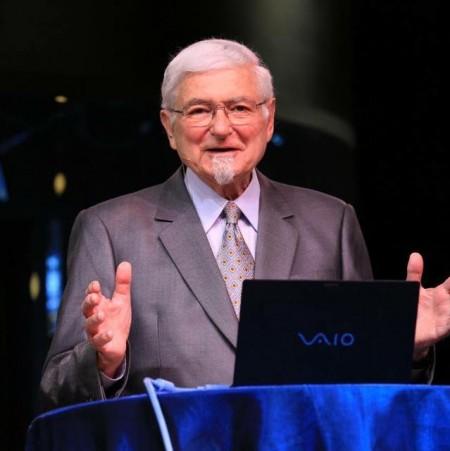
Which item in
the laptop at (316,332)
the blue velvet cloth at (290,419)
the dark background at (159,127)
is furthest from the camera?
the dark background at (159,127)

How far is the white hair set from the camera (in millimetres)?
2670

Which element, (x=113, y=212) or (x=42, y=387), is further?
(x=113, y=212)

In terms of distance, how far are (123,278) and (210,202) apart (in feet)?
1.83

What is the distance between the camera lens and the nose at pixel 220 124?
263 centimetres

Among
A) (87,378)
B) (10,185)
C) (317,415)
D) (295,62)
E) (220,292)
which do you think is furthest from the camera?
(295,62)

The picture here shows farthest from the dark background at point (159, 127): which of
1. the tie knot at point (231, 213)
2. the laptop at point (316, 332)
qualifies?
the laptop at point (316, 332)

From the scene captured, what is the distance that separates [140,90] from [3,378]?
942mm

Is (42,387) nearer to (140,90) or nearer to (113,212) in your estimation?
(113,212)

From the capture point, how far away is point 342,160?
3.76 meters

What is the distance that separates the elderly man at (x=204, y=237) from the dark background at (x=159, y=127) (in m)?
0.89

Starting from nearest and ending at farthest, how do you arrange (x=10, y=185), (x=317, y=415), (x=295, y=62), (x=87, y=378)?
1. (x=317, y=415)
2. (x=87, y=378)
3. (x=10, y=185)
4. (x=295, y=62)

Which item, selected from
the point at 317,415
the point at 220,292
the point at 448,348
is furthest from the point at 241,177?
the point at 448,348

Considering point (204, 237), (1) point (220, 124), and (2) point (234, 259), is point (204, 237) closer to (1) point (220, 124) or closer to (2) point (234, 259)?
(2) point (234, 259)

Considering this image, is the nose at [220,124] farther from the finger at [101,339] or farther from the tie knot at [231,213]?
the finger at [101,339]
